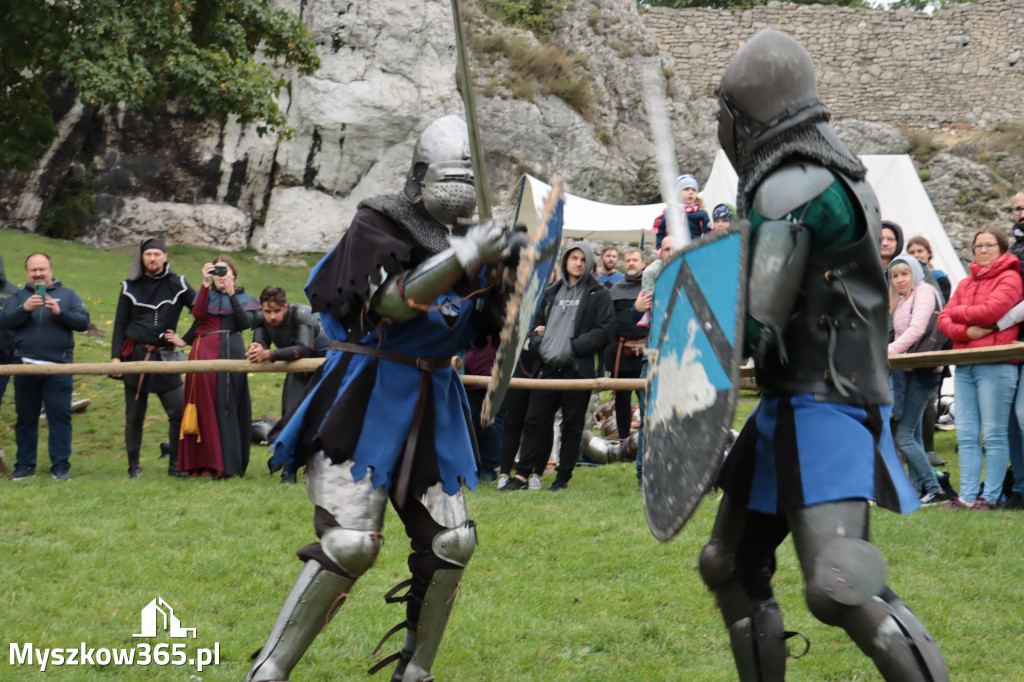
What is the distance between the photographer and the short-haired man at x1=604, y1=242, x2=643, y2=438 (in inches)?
314

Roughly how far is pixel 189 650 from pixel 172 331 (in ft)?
14.0

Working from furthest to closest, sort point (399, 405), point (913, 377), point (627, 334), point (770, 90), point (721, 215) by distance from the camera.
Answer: point (627, 334), point (721, 215), point (913, 377), point (399, 405), point (770, 90)

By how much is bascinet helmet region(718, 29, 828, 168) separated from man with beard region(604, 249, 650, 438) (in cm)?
505

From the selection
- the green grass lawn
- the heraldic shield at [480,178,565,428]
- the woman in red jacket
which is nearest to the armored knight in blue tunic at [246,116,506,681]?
the heraldic shield at [480,178,565,428]

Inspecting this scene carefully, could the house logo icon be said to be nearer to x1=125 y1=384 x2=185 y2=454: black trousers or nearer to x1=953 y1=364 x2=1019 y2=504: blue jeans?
x1=125 y1=384 x2=185 y2=454: black trousers

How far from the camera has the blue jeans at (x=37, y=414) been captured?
7.60 m

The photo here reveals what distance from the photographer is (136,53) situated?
36.0ft

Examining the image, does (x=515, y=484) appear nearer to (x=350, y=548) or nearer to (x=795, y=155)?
(x=350, y=548)

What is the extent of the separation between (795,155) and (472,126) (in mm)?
1001

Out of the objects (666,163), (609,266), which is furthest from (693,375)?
(609,266)

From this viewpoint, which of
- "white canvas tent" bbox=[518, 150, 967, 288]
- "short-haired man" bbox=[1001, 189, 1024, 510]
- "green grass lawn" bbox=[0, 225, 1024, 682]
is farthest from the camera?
"white canvas tent" bbox=[518, 150, 967, 288]

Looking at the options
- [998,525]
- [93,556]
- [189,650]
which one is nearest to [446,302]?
[189,650]

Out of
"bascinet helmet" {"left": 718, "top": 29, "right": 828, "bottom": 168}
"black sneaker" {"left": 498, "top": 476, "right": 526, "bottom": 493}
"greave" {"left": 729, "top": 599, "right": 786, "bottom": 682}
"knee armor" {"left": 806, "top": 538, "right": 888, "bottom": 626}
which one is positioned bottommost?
"black sneaker" {"left": 498, "top": 476, "right": 526, "bottom": 493}

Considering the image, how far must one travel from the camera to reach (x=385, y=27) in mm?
23578
